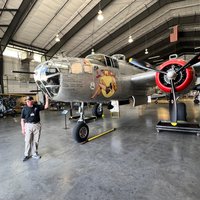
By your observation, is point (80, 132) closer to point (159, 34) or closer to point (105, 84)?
point (105, 84)

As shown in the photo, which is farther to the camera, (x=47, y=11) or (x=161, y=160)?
(x=47, y=11)

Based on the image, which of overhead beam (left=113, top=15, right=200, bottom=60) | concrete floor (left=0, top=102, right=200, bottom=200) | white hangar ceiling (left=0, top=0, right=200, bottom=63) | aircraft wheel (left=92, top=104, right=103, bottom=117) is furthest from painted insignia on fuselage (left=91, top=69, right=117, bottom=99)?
overhead beam (left=113, top=15, right=200, bottom=60)

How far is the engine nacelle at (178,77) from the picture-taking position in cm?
500

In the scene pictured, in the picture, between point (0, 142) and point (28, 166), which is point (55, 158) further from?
point (0, 142)

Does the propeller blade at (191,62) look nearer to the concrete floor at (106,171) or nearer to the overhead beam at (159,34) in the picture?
the concrete floor at (106,171)

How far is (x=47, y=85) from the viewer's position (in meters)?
4.44

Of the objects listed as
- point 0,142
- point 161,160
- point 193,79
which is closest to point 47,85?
point 0,142

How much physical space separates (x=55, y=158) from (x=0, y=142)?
310 cm

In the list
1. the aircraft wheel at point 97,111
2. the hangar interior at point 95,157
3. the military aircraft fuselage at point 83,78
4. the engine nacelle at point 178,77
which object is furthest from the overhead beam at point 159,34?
the engine nacelle at point 178,77

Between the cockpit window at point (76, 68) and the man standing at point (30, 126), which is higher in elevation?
the cockpit window at point (76, 68)

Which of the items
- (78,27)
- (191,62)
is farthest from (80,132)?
(78,27)

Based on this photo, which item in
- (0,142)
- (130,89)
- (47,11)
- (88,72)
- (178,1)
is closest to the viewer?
(88,72)

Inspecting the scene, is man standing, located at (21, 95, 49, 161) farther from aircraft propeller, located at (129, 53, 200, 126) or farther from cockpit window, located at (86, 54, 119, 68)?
aircraft propeller, located at (129, 53, 200, 126)

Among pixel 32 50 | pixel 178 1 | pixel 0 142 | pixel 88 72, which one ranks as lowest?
pixel 0 142
